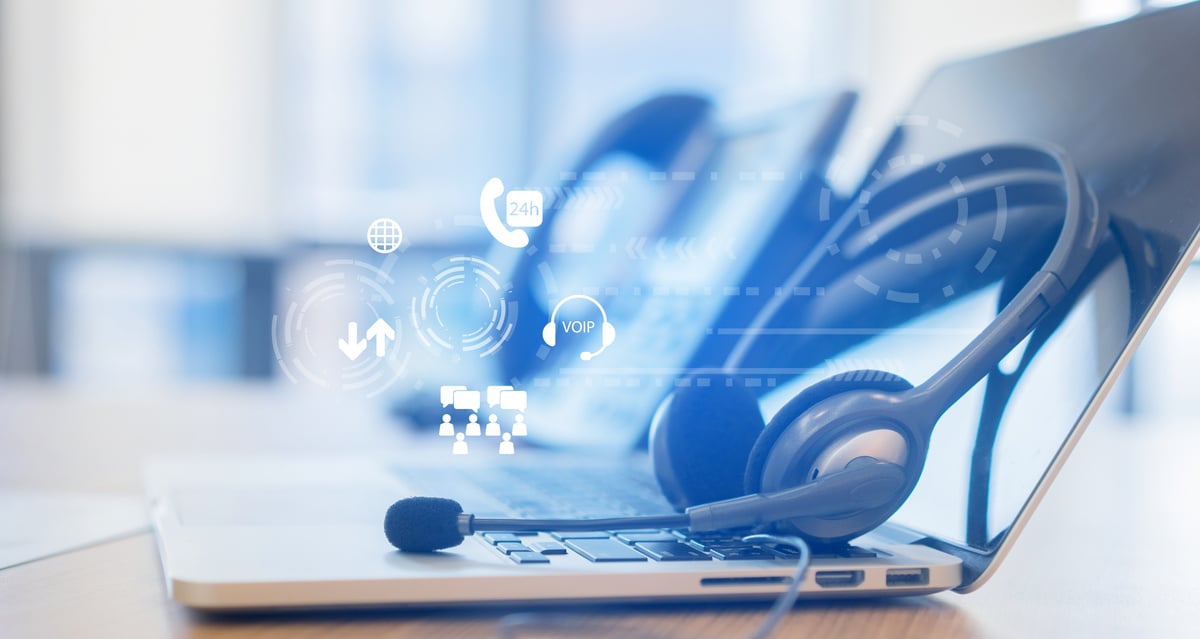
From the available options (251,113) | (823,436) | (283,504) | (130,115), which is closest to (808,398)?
(823,436)

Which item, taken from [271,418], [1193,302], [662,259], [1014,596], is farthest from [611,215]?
[1193,302]

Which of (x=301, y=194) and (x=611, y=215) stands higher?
(x=301, y=194)

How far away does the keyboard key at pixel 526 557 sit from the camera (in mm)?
377

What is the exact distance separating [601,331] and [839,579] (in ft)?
0.48

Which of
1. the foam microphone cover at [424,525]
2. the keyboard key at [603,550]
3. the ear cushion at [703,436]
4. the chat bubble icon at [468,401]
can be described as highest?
the chat bubble icon at [468,401]

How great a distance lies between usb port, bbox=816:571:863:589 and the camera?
0.38m

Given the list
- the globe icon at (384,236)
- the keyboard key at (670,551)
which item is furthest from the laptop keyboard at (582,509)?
the globe icon at (384,236)

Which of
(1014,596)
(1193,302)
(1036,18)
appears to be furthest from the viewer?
(1036,18)

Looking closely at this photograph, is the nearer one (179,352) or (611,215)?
(611,215)

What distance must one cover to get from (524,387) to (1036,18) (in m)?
2.99

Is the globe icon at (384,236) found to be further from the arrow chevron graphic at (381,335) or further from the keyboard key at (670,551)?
the keyboard key at (670,551)

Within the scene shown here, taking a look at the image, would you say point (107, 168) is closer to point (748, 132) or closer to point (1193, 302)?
point (748, 132)

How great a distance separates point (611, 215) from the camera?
18.8 inches

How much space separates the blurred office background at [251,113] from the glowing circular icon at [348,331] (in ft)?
8.53
